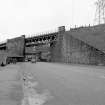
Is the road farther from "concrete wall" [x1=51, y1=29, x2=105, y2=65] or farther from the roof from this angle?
the roof

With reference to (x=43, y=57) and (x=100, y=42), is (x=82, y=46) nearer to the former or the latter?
(x=100, y=42)

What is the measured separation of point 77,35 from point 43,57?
4537cm

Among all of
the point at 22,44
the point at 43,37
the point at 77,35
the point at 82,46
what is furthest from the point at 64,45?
the point at 22,44

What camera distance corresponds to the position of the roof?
49781 mm

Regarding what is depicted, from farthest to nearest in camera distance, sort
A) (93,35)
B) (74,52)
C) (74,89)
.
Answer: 1. (74,52)
2. (93,35)
3. (74,89)

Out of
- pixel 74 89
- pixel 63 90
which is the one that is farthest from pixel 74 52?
pixel 63 90

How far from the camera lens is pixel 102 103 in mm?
7250

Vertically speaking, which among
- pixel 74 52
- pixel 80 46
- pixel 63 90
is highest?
pixel 80 46

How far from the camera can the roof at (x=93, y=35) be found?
163ft

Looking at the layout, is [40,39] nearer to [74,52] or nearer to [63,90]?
[74,52]

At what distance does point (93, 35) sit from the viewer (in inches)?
2226

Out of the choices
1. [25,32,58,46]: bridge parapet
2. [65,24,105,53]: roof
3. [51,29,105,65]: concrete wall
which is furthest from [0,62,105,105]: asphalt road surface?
[25,32,58,46]: bridge parapet

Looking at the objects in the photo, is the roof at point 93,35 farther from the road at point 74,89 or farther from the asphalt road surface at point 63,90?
the asphalt road surface at point 63,90

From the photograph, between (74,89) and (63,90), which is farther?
(74,89)
